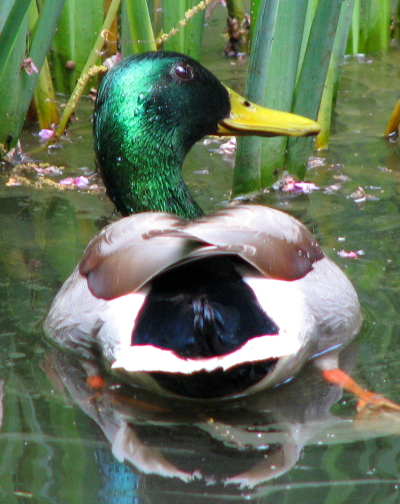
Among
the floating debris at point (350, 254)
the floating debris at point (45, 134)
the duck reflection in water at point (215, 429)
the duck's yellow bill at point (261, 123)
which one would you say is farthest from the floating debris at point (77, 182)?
the duck reflection in water at point (215, 429)

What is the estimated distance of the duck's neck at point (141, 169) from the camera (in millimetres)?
3273

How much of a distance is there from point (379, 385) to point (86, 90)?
12.2ft

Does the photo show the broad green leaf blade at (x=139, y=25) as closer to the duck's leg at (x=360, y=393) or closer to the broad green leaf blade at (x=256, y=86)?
the broad green leaf blade at (x=256, y=86)

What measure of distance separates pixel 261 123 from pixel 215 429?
1.58 m

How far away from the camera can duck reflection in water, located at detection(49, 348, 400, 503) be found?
2.13 m

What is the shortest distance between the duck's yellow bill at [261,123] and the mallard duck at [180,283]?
0.23 meters

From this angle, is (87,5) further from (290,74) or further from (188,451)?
(188,451)

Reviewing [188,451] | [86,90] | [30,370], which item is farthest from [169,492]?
[86,90]

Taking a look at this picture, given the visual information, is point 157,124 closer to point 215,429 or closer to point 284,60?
point 284,60

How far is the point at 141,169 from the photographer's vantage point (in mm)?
3314

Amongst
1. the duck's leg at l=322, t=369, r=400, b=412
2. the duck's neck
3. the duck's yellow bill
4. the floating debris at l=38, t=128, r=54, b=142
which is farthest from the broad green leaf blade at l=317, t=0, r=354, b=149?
the duck's leg at l=322, t=369, r=400, b=412

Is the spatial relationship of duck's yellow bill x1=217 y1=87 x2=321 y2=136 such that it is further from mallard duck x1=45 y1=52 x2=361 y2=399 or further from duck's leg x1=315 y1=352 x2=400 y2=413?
duck's leg x1=315 y1=352 x2=400 y2=413

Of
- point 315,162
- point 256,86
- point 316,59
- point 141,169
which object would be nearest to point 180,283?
point 141,169

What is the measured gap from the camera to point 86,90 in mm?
5672
